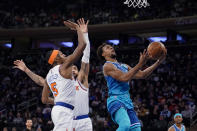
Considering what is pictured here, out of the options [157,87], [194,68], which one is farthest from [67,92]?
[194,68]

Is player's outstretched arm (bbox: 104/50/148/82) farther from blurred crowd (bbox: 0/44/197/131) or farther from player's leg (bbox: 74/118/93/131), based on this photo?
blurred crowd (bbox: 0/44/197/131)

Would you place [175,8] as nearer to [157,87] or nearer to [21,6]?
[157,87]

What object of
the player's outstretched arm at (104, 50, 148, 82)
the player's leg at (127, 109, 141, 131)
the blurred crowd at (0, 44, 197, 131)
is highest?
the player's outstretched arm at (104, 50, 148, 82)

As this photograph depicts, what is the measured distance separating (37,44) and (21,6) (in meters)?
3.73

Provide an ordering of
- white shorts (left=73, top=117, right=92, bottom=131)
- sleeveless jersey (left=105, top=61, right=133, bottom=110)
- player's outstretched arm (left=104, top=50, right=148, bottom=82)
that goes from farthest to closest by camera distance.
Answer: sleeveless jersey (left=105, top=61, right=133, bottom=110) → player's outstretched arm (left=104, top=50, right=148, bottom=82) → white shorts (left=73, top=117, right=92, bottom=131)

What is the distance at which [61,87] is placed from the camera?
4859mm

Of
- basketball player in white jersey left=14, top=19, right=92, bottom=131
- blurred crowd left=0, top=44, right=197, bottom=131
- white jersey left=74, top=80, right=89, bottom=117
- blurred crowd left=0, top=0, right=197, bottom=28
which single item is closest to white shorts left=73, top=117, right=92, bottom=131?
basketball player in white jersey left=14, top=19, right=92, bottom=131

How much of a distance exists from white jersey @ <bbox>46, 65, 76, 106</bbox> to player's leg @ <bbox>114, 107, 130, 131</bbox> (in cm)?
88

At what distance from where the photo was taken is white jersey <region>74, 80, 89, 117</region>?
5.37 m

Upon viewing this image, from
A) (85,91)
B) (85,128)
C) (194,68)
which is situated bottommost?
(194,68)

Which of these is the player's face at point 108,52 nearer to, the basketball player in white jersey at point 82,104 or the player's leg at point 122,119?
the basketball player in white jersey at point 82,104

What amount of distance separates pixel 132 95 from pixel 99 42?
7.31m

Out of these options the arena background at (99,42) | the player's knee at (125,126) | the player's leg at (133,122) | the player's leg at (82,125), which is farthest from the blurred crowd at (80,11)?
the player's leg at (82,125)

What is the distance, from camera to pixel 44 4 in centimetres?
2575
